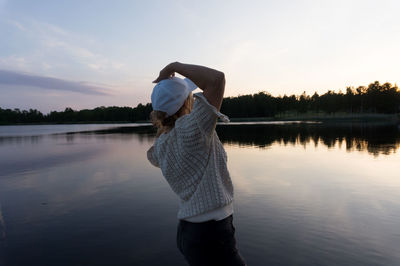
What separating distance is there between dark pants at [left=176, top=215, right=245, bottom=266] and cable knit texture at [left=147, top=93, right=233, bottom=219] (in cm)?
9

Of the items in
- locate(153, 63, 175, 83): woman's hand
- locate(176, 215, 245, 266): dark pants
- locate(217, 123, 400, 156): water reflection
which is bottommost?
locate(217, 123, 400, 156): water reflection

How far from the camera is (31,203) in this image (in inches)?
288

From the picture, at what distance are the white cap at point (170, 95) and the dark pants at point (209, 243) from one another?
672 millimetres

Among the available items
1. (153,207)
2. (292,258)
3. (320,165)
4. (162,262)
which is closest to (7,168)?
(153,207)

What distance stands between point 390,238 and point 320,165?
23.9 ft

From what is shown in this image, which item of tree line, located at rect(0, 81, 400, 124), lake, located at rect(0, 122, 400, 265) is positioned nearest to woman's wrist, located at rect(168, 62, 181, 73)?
lake, located at rect(0, 122, 400, 265)

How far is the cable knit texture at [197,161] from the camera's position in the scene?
1345 millimetres

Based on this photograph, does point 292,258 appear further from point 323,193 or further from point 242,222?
point 323,193

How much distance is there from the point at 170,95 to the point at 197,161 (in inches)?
15.8

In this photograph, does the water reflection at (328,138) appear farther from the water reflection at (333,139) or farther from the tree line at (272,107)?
the tree line at (272,107)

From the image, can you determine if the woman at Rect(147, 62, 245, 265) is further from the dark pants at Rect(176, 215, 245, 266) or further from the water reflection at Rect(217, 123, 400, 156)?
the water reflection at Rect(217, 123, 400, 156)

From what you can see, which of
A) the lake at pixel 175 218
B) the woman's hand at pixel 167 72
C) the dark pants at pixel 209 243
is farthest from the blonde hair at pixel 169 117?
the lake at pixel 175 218

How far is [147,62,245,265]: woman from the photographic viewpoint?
1381 millimetres

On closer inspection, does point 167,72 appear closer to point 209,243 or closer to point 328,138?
point 209,243
